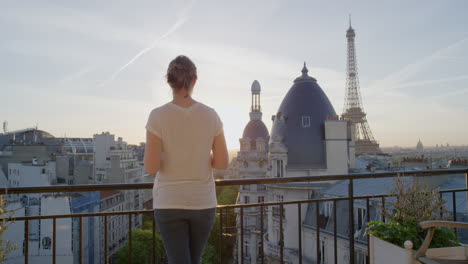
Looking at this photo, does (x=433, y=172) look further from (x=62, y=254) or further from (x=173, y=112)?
(x=62, y=254)

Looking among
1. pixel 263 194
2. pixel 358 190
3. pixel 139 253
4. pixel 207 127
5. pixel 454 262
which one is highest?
pixel 207 127

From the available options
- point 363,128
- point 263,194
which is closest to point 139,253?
point 263,194

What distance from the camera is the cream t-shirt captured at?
271cm

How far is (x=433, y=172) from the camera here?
5.01m

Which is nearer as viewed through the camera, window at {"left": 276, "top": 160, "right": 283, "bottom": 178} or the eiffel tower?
window at {"left": 276, "top": 160, "right": 283, "bottom": 178}

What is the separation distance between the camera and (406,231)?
357cm

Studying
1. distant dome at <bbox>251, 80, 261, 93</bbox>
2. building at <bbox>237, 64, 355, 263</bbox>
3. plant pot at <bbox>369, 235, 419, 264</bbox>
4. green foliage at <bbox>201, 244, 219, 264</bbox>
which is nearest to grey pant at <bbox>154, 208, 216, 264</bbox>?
plant pot at <bbox>369, 235, 419, 264</bbox>

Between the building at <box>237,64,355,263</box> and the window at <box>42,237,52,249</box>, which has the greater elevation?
the building at <box>237,64,355,263</box>

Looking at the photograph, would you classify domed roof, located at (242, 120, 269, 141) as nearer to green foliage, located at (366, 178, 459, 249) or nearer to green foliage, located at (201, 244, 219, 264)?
green foliage, located at (201, 244, 219, 264)

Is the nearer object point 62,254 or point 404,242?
point 404,242

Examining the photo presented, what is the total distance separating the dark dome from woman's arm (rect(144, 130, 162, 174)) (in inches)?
1822

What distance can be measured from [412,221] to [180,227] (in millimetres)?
2582

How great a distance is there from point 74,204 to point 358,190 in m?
24.8

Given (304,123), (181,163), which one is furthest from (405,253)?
(304,123)
